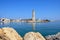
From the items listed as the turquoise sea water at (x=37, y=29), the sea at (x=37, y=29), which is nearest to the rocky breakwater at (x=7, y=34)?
the sea at (x=37, y=29)

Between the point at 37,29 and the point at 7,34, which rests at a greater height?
the point at 7,34

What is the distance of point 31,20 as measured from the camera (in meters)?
29.1

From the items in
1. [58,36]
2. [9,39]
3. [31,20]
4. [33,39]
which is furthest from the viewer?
[31,20]

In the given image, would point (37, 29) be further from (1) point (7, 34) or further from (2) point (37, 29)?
(1) point (7, 34)

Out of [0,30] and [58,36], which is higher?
[0,30]

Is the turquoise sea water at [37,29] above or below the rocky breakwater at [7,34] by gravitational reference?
below

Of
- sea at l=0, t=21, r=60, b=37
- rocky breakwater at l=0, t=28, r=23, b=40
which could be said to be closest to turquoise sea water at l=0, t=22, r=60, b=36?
sea at l=0, t=21, r=60, b=37

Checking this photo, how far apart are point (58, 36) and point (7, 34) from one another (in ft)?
7.98

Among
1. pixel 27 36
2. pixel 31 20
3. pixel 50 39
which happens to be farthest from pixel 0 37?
pixel 31 20

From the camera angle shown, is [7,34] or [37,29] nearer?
[7,34]

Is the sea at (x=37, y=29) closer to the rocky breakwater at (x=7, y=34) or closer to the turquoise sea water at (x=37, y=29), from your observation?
the turquoise sea water at (x=37, y=29)

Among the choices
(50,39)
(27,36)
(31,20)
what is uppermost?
(27,36)

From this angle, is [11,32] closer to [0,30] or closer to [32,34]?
[0,30]

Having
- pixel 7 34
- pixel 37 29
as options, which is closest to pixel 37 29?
pixel 37 29
